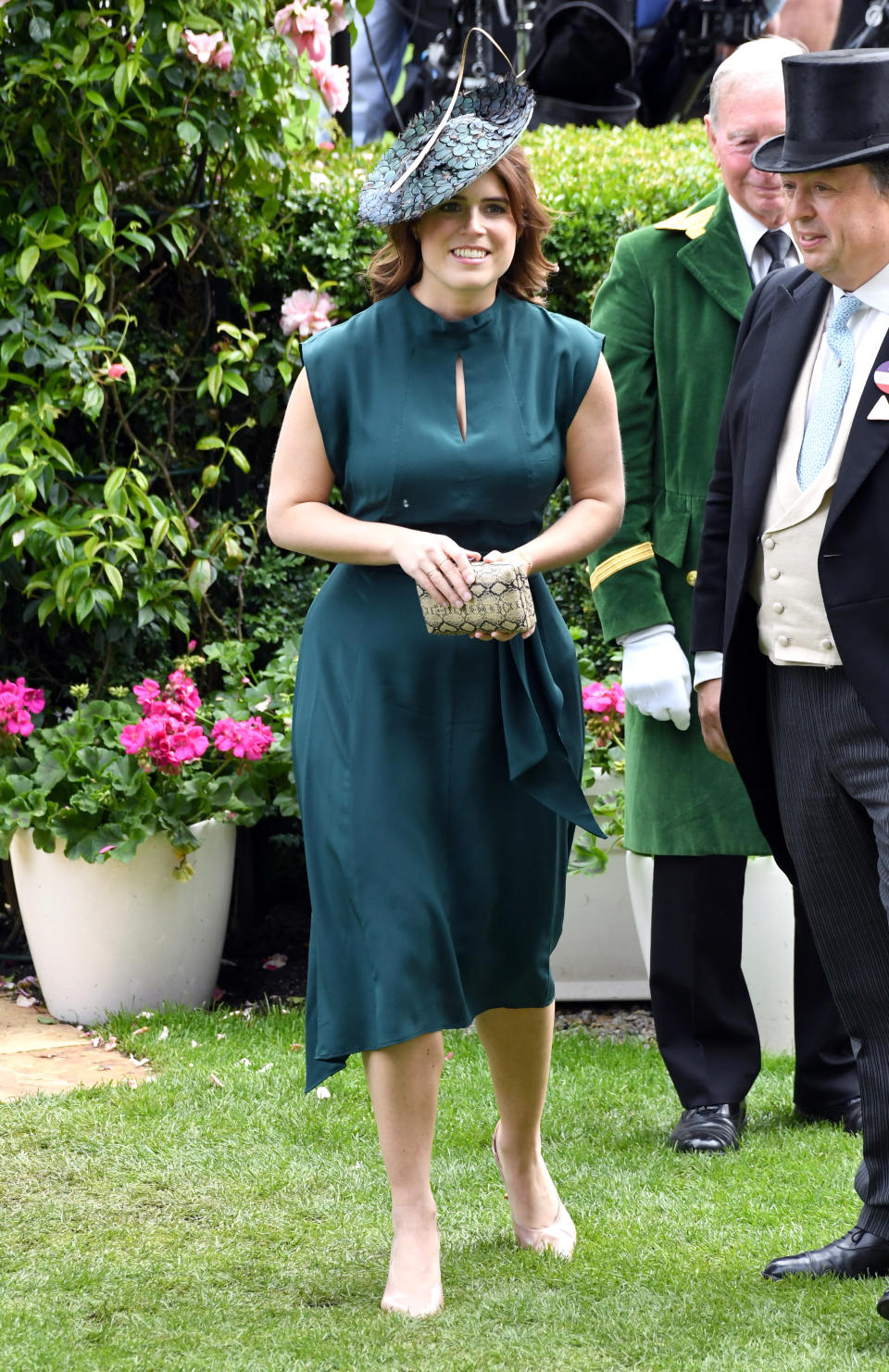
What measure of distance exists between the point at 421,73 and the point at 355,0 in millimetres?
2732

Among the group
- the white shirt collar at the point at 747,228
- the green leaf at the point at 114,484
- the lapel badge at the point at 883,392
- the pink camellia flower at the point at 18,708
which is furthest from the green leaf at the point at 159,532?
the lapel badge at the point at 883,392

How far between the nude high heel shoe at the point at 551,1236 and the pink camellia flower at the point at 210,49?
3020 mm

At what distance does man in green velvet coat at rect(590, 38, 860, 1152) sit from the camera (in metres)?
3.43

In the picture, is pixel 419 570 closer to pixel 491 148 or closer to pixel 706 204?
pixel 491 148

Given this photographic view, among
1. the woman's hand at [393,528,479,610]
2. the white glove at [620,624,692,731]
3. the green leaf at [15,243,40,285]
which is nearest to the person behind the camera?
the woman's hand at [393,528,479,610]

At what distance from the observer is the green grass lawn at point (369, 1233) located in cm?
248

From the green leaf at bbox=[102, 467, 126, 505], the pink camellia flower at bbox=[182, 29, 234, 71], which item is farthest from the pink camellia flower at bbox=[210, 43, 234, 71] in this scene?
the green leaf at bbox=[102, 467, 126, 505]

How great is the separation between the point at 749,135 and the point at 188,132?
1935 mm

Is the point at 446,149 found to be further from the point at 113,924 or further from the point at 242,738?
the point at 113,924

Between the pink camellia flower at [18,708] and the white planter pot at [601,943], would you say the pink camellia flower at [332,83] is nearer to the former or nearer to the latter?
the pink camellia flower at [18,708]

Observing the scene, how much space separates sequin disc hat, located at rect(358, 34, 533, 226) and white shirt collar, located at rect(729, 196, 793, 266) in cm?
80

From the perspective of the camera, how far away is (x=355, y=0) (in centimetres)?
497

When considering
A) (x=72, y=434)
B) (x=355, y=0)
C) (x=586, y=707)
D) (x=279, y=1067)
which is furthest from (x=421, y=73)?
(x=279, y=1067)

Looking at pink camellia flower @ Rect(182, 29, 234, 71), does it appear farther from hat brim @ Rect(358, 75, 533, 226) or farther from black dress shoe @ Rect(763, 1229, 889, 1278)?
black dress shoe @ Rect(763, 1229, 889, 1278)
